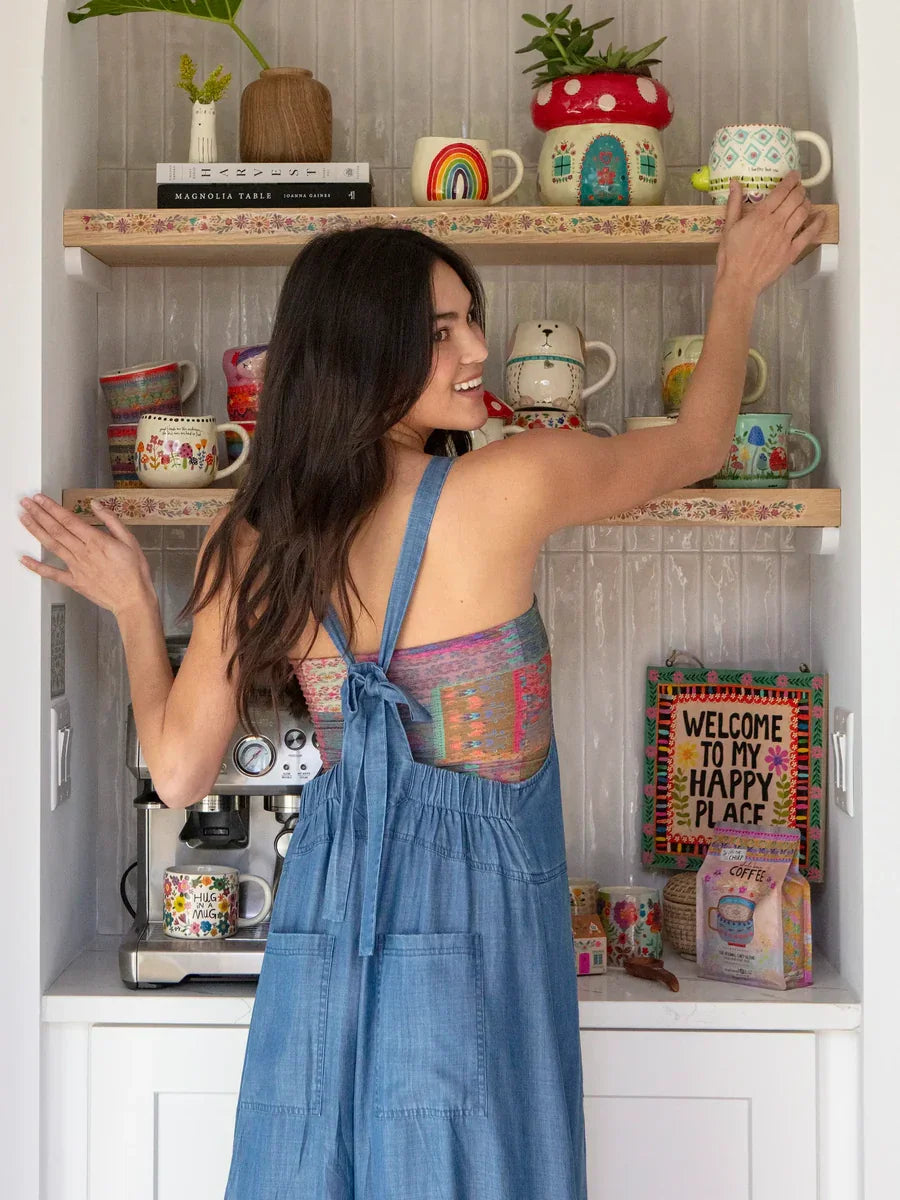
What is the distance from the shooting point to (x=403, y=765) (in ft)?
4.10

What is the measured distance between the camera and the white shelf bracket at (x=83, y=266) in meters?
1.62

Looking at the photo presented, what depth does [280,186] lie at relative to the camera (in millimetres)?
1602

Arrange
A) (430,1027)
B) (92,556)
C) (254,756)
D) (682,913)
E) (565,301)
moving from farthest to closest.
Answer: (565,301) → (682,913) → (254,756) → (92,556) → (430,1027)

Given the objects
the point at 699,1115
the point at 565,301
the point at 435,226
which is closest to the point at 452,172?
the point at 435,226

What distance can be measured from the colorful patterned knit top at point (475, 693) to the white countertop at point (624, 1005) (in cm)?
40

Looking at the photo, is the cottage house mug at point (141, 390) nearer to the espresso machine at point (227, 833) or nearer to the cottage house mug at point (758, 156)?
the espresso machine at point (227, 833)

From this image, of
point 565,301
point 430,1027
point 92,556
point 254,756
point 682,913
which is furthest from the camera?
point 565,301

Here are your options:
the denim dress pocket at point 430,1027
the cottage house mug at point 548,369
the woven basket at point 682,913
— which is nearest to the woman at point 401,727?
the denim dress pocket at point 430,1027

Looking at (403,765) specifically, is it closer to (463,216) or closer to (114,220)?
(463,216)

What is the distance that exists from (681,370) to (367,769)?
0.71 m

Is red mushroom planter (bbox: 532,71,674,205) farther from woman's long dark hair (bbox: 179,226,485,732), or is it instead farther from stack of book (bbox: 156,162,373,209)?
woman's long dark hair (bbox: 179,226,485,732)

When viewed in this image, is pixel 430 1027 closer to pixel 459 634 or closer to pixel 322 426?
pixel 459 634

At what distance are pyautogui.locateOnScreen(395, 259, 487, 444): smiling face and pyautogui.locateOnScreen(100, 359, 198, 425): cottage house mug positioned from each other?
1.64 ft

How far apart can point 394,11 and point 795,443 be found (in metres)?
0.80
